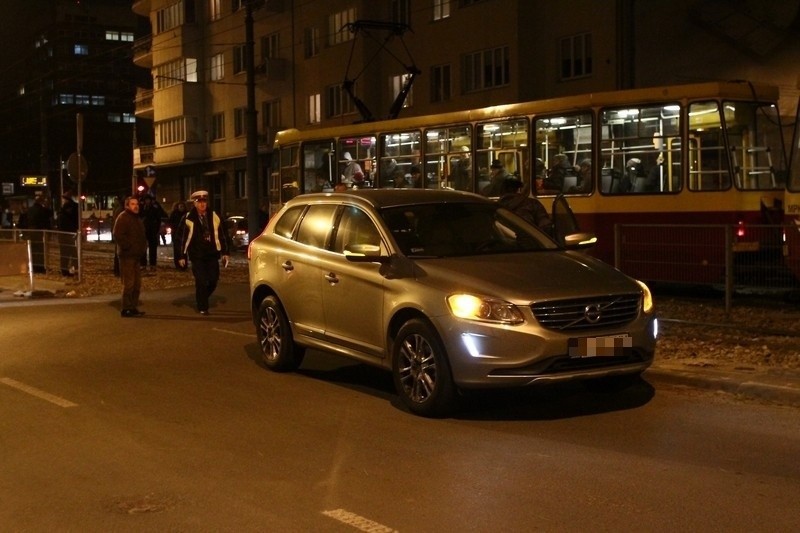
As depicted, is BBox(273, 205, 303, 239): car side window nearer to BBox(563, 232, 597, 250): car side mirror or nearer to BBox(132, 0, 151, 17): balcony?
BBox(563, 232, 597, 250): car side mirror

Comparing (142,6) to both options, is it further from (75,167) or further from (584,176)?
(584,176)

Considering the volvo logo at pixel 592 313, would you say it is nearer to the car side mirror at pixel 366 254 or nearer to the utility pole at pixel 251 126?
the car side mirror at pixel 366 254

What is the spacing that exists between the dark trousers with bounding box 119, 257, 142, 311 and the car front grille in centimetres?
907

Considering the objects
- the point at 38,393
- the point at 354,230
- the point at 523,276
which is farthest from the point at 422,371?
the point at 38,393

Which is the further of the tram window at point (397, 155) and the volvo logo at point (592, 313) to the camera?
the tram window at point (397, 155)

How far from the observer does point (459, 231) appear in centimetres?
879

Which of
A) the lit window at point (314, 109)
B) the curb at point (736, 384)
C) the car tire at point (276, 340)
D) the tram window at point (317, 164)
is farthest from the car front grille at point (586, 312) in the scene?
the lit window at point (314, 109)

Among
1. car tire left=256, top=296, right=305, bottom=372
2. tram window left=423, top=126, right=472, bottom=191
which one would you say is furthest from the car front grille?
tram window left=423, top=126, right=472, bottom=191

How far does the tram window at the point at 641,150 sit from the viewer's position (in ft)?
49.9

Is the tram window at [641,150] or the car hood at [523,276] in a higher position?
the tram window at [641,150]

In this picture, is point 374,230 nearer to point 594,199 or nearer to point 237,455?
point 237,455

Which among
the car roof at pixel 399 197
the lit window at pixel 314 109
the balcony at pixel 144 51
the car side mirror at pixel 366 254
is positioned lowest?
the car side mirror at pixel 366 254

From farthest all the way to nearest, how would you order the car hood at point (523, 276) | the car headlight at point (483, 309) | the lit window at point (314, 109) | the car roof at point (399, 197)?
the lit window at point (314, 109) < the car roof at point (399, 197) < the car hood at point (523, 276) < the car headlight at point (483, 309)

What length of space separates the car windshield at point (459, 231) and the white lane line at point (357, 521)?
327cm
